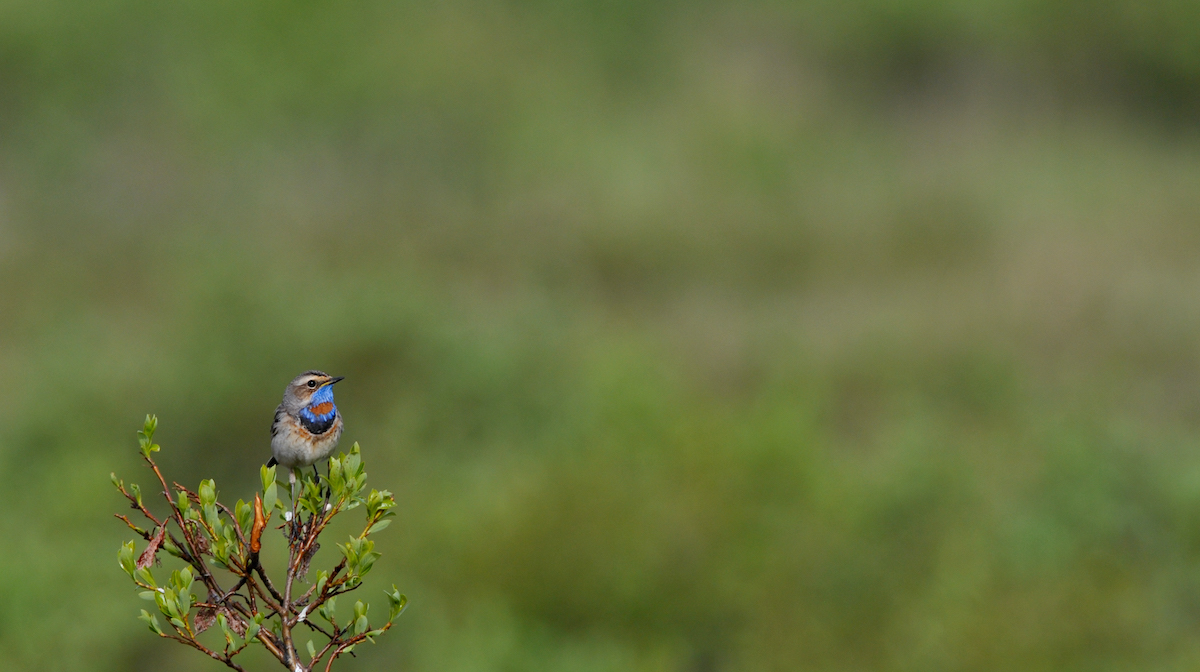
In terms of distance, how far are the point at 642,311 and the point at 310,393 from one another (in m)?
16.7

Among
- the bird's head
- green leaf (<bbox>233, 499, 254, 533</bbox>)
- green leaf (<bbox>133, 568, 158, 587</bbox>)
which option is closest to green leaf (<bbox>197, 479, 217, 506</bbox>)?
green leaf (<bbox>233, 499, 254, 533</bbox>)

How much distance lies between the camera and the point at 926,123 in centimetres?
3122

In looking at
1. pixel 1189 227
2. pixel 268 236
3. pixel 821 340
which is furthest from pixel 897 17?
pixel 268 236

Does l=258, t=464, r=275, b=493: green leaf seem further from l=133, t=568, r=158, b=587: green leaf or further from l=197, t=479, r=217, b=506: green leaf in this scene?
l=133, t=568, r=158, b=587: green leaf

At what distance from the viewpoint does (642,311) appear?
1986 cm

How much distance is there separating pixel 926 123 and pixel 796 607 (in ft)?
81.6

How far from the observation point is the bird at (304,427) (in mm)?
3078

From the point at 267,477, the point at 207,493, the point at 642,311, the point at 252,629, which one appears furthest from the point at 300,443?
the point at 642,311

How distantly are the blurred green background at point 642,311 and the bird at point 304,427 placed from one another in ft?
16.5

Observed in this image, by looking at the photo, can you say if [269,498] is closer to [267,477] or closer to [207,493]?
[267,477]

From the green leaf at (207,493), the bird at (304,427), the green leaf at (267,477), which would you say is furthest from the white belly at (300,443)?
the green leaf at (207,493)

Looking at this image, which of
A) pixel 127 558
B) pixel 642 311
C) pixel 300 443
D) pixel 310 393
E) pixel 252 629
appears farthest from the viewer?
pixel 642 311

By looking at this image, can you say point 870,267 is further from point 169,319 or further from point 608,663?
point 608,663

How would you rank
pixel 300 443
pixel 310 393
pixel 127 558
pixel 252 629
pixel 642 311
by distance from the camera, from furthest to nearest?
1. pixel 642 311
2. pixel 310 393
3. pixel 300 443
4. pixel 127 558
5. pixel 252 629
